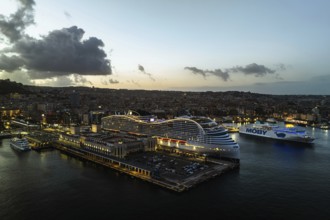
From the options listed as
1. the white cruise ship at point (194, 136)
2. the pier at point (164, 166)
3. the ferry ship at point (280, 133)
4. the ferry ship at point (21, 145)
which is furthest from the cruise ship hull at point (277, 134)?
the ferry ship at point (21, 145)

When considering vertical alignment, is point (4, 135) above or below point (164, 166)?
below

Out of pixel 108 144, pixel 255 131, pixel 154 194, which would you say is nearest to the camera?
pixel 154 194

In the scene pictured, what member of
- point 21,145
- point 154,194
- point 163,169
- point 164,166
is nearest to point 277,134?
point 164,166

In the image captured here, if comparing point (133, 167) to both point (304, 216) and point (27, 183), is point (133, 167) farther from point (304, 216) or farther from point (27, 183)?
point (304, 216)

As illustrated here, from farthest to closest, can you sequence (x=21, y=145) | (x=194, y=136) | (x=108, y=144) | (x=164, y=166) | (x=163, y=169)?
(x=21, y=145)
(x=194, y=136)
(x=108, y=144)
(x=164, y=166)
(x=163, y=169)

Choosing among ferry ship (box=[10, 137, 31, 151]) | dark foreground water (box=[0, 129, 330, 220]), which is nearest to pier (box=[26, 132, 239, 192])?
dark foreground water (box=[0, 129, 330, 220])

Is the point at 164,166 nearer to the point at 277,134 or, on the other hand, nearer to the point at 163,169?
the point at 163,169

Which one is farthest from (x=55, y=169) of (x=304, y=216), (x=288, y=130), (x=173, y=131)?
(x=288, y=130)
